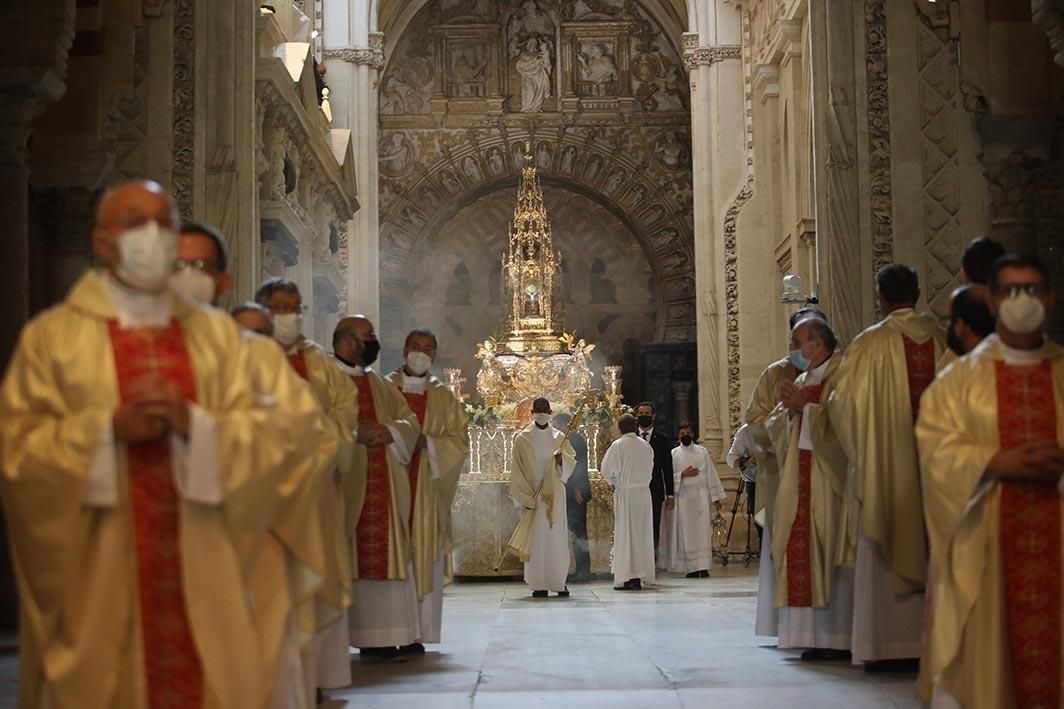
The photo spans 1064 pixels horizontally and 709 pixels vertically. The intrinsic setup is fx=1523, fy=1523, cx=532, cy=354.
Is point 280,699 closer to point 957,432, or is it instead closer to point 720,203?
point 957,432

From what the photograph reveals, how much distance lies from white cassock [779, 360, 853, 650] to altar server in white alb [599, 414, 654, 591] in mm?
6653

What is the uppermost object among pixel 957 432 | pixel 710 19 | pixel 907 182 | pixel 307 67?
pixel 710 19

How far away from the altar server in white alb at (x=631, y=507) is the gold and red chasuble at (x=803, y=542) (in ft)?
21.9

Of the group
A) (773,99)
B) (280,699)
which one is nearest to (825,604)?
(280,699)

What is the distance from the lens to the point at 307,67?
17578 millimetres

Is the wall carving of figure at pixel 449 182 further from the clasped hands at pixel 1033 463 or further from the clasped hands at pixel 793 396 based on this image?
the clasped hands at pixel 1033 463

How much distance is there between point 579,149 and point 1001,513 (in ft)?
79.0

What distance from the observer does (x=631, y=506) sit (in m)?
15.5

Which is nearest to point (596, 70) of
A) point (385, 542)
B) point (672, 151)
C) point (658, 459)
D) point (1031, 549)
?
point (672, 151)

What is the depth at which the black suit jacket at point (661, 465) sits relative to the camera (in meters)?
17.2

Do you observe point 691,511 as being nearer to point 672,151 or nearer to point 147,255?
point 672,151

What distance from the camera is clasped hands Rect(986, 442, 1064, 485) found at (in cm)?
495

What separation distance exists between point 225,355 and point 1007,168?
9.35m

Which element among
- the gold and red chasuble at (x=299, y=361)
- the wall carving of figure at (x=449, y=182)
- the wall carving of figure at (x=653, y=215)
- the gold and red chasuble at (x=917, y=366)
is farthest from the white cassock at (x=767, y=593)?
the wall carving of figure at (x=449, y=182)
